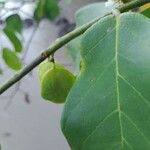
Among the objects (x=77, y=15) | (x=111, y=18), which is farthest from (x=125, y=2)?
(x=77, y=15)

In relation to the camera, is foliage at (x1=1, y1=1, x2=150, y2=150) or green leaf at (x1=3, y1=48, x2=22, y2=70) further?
green leaf at (x1=3, y1=48, x2=22, y2=70)

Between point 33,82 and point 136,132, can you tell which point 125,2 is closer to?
point 136,132

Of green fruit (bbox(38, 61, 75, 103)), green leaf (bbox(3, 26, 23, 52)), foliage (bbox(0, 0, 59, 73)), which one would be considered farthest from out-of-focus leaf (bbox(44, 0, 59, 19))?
green fruit (bbox(38, 61, 75, 103))

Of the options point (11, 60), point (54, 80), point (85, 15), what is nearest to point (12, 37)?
point (11, 60)

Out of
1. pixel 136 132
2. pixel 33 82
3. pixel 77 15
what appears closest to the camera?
pixel 136 132

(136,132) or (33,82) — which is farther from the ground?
(136,132)

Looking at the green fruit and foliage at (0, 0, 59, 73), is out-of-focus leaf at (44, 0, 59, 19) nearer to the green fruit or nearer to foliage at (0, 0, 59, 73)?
foliage at (0, 0, 59, 73)

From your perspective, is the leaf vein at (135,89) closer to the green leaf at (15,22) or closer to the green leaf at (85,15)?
the green leaf at (85,15)
